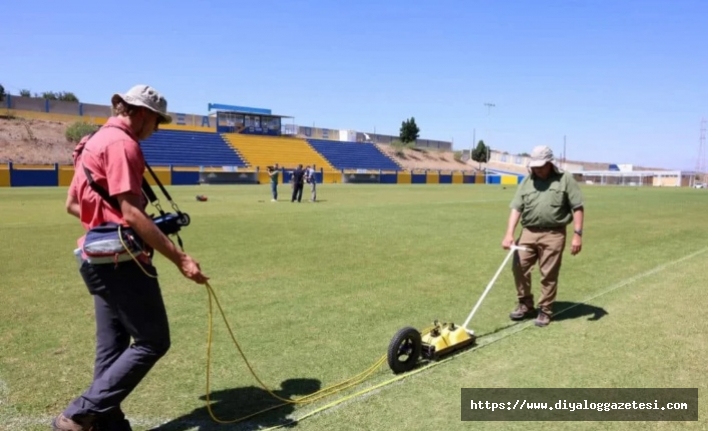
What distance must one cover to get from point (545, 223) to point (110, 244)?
4233mm

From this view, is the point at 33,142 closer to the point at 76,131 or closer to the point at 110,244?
the point at 76,131

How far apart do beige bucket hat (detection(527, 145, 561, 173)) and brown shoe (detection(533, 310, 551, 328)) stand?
1.50 meters

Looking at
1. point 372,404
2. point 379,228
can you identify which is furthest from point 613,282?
point 379,228

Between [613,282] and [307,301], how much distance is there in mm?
4501

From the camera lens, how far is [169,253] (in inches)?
107

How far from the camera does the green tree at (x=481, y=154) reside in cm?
8131

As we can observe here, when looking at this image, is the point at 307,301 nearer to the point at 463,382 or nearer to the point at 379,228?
the point at 463,382

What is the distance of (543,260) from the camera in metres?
5.43

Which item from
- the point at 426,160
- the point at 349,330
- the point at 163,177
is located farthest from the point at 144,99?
the point at 426,160

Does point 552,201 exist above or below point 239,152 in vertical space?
below

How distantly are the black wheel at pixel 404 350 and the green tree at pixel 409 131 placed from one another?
75361mm

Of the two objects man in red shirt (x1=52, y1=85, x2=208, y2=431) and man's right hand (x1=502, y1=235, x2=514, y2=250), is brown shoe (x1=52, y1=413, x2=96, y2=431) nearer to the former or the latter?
man in red shirt (x1=52, y1=85, x2=208, y2=431)

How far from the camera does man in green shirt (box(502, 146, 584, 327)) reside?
5316 millimetres

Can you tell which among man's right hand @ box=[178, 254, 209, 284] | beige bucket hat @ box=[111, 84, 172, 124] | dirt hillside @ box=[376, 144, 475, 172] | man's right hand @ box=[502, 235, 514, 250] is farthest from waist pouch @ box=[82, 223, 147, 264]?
dirt hillside @ box=[376, 144, 475, 172]
